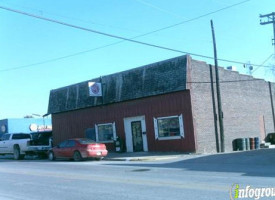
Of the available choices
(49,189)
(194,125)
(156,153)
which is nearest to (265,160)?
(194,125)

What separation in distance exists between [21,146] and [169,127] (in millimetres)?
10773

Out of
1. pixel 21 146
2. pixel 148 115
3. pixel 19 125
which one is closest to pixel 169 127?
pixel 148 115

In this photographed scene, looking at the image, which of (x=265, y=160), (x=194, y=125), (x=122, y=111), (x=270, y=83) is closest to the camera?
(x=265, y=160)

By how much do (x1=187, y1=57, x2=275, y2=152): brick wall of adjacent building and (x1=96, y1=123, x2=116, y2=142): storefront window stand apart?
6870mm

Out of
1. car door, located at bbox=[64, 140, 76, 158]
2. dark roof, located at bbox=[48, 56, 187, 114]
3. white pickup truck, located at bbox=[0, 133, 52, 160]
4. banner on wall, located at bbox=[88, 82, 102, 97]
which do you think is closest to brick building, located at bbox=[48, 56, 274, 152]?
dark roof, located at bbox=[48, 56, 187, 114]

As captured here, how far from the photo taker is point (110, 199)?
9.20 metres

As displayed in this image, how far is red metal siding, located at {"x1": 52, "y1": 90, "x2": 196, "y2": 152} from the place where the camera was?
23.6 m

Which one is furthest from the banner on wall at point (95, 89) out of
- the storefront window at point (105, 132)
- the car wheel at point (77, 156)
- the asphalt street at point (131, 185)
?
the asphalt street at point (131, 185)

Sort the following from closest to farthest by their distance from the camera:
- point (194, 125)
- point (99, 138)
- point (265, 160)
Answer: point (265, 160), point (194, 125), point (99, 138)

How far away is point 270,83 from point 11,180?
27.0 m

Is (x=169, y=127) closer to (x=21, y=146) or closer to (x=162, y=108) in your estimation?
(x=162, y=108)

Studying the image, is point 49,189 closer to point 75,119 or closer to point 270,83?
point 75,119

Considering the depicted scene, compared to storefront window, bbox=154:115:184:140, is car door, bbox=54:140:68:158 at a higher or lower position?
lower

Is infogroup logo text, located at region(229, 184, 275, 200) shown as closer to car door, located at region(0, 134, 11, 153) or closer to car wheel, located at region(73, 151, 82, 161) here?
car wheel, located at region(73, 151, 82, 161)
